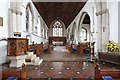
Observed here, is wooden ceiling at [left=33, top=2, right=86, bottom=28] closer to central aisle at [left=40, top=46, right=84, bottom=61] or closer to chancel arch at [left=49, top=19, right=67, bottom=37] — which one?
central aisle at [left=40, top=46, right=84, bottom=61]

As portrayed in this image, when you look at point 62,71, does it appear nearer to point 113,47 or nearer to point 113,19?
point 113,47

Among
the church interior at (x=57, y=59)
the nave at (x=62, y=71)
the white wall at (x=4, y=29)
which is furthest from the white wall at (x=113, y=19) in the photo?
the white wall at (x=4, y=29)

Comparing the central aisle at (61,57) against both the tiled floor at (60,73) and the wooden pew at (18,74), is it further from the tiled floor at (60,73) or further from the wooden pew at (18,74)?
→ the wooden pew at (18,74)

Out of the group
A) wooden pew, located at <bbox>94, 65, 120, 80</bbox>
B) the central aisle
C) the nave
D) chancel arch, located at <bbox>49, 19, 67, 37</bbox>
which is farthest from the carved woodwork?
chancel arch, located at <bbox>49, 19, 67, 37</bbox>

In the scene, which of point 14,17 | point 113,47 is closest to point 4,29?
point 14,17

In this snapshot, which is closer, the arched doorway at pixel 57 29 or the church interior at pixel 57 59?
the church interior at pixel 57 59

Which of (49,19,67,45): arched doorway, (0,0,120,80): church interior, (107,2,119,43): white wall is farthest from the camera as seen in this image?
(49,19,67,45): arched doorway

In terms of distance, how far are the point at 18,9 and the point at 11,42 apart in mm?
2657

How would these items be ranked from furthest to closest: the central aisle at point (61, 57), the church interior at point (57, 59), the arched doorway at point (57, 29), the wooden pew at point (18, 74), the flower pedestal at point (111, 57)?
1. the arched doorway at point (57, 29)
2. the central aisle at point (61, 57)
3. the flower pedestal at point (111, 57)
4. the church interior at point (57, 59)
5. the wooden pew at point (18, 74)

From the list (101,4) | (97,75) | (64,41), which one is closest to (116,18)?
(101,4)

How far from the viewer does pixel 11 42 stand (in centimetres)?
482

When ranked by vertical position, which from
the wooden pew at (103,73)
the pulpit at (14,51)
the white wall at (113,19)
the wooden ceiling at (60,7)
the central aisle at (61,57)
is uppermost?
the wooden ceiling at (60,7)

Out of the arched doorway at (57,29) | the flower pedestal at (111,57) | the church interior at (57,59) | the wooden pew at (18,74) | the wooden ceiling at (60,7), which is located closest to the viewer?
the wooden pew at (18,74)

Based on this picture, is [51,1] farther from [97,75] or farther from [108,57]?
[97,75]
